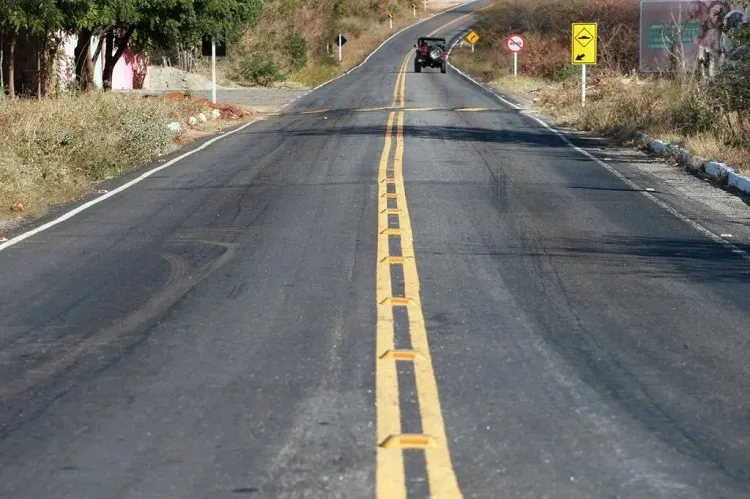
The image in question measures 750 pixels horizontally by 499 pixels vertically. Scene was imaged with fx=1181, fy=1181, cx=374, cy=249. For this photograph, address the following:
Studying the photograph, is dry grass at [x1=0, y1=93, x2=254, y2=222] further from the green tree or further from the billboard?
the billboard

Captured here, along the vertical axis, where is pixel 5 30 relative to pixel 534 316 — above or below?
above

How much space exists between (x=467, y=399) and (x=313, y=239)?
5641mm

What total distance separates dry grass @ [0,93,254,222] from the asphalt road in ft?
4.64

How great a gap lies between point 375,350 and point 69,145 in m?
11.9

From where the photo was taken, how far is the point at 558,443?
5680 millimetres

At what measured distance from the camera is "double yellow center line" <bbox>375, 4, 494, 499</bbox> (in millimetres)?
5199

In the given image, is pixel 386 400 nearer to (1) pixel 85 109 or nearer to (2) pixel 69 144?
(2) pixel 69 144

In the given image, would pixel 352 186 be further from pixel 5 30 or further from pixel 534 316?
pixel 5 30

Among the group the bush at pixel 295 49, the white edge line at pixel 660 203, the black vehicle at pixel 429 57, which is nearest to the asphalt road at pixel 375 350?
the white edge line at pixel 660 203

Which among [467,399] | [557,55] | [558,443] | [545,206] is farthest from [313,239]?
[557,55]

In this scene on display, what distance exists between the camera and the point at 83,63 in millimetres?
33844

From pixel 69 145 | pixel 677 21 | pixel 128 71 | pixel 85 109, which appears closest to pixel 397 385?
pixel 69 145

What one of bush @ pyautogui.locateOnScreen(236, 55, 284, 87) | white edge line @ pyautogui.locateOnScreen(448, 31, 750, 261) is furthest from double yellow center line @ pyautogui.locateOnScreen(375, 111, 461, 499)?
bush @ pyautogui.locateOnScreen(236, 55, 284, 87)

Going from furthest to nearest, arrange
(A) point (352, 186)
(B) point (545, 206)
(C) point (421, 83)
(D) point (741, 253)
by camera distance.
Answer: (C) point (421, 83), (A) point (352, 186), (B) point (545, 206), (D) point (741, 253)
